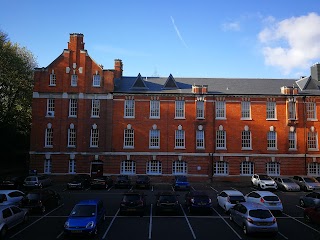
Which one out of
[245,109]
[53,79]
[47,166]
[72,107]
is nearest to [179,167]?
[245,109]

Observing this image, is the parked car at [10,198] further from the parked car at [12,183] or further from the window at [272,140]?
the window at [272,140]

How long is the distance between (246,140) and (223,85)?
8.56m

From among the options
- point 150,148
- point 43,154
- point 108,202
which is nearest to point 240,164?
point 150,148

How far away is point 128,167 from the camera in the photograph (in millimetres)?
41750

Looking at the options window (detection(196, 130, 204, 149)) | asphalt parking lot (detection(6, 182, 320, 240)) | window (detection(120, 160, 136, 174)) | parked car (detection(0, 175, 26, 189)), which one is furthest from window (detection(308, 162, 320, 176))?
parked car (detection(0, 175, 26, 189))

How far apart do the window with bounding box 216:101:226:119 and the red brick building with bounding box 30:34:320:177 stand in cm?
14

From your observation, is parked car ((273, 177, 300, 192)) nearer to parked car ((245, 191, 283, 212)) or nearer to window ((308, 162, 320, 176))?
window ((308, 162, 320, 176))

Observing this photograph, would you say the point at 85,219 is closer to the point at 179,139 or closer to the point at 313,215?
the point at 313,215

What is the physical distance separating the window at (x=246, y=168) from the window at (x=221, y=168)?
2.01 metres

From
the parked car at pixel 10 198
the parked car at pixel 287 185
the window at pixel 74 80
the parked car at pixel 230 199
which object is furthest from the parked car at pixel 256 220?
the window at pixel 74 80

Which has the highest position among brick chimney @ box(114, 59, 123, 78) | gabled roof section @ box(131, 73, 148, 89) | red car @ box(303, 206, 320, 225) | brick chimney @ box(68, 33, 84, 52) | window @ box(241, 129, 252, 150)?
brick chimney @ box(68, 33, 84, 52)

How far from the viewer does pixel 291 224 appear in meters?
20.2

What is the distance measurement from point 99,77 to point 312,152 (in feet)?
101

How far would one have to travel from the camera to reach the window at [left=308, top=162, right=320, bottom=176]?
42438 millimetres
